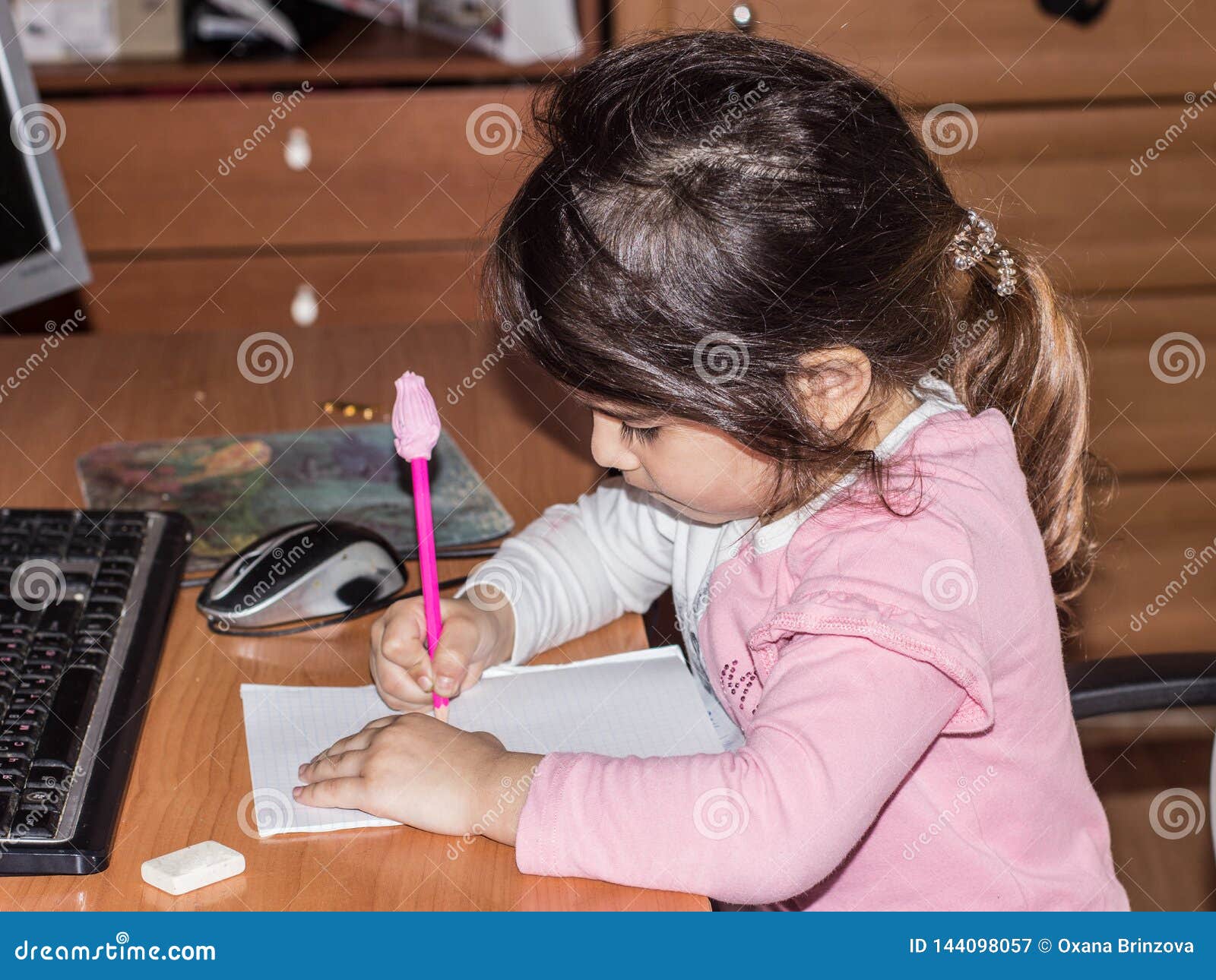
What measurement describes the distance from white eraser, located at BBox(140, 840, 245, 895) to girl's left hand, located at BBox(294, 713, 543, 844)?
0.06 meters

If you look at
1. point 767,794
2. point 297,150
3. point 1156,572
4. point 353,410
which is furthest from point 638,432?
point 1156,572

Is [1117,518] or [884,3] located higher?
[884,3]

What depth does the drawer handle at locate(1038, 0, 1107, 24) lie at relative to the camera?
1.83 m

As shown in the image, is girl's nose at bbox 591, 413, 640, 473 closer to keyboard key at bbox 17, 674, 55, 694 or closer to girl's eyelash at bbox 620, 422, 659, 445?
girl's eyelash at bbox 620, 422, 659, 445

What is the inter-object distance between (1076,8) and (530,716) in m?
1.47

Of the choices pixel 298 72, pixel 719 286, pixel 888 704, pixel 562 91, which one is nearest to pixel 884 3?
pixel 298 72

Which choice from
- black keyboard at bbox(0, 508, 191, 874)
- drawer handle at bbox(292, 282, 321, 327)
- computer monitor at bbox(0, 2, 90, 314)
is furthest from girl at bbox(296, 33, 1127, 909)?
drawer handle at bbox(292, 282, 321, 327)

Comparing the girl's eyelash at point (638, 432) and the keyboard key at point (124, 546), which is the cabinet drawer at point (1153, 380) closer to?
the girl's eyelash at point (638, 432)

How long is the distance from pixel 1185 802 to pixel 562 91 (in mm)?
1579

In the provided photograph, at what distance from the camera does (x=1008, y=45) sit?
1851mm

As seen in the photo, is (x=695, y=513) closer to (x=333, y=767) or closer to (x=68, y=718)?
(x=333, y=767)

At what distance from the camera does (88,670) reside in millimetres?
797

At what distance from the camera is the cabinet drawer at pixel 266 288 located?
2.00 meters
